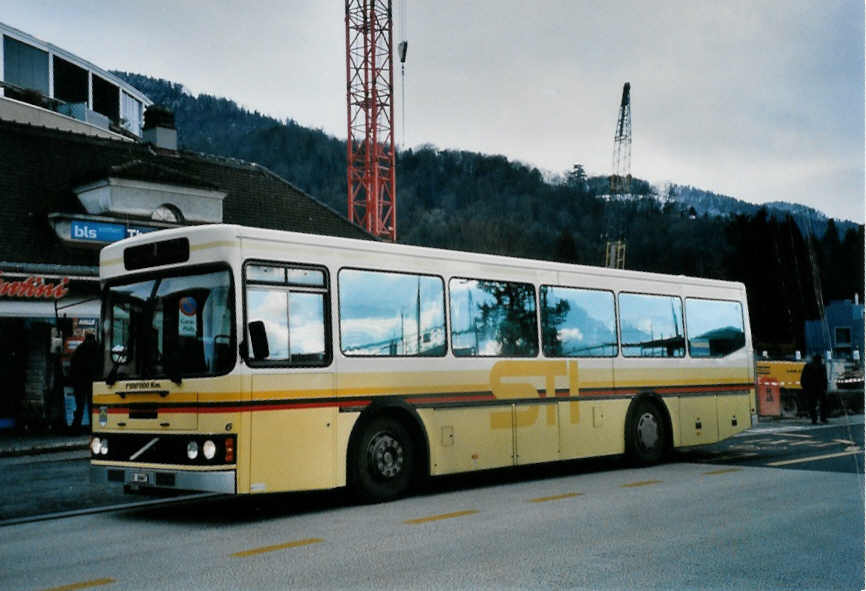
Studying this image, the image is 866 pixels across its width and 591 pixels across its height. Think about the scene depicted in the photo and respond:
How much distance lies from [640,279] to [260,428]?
7209 millimetres

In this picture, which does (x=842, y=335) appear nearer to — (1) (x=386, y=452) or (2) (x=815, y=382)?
(2) (x=815, y=382)

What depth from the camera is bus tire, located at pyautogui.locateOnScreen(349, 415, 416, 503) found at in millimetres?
10156

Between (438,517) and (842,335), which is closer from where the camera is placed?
(438,517)

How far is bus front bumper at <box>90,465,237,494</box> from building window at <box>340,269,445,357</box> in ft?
6.47

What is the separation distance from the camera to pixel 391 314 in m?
10.8

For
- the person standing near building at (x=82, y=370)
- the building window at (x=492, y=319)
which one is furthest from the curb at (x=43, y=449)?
the building window at (x=492, y=319)

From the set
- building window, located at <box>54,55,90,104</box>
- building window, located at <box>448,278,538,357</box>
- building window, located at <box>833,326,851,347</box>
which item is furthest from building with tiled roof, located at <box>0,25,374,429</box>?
building window, located at <box>833,326,851,347</box>

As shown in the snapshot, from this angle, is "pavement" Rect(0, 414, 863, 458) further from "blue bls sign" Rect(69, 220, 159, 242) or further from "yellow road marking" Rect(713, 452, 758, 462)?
"yellow road marking" Rect(713, 452, 758, 462)

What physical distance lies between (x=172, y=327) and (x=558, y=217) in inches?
4484

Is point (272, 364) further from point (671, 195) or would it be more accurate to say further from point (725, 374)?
point (671, 195)

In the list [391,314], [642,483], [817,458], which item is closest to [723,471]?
[642,483]

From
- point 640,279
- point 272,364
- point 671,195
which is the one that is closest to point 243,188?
point 640,279

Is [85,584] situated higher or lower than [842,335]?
lower

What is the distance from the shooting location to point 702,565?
22.3 feet
